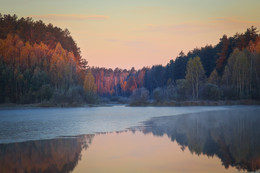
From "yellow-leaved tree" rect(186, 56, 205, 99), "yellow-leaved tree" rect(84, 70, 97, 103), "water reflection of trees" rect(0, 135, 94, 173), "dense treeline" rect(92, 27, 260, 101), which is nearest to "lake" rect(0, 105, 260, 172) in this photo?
"water reflection of trees" rect(0, 135, 94, 173)

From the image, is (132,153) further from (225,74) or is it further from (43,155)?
(225,74)

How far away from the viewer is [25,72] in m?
63.6

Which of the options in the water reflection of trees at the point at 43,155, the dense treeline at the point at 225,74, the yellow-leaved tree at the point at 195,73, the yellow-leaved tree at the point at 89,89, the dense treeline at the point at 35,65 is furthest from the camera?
the yellow-leaved tree at the point at 195,73

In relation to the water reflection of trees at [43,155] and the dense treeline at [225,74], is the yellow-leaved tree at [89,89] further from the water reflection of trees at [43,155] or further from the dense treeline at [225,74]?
the water reflection of trees at [43,155]

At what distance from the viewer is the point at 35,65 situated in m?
69.6

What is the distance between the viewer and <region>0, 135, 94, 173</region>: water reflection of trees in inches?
408

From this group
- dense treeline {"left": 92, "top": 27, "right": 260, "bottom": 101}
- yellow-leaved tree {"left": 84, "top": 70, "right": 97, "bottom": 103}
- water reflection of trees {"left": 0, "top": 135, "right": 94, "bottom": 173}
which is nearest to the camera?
water reflection of trees {"left": 0, "top": 135, "right": 94, "bottom": 173}

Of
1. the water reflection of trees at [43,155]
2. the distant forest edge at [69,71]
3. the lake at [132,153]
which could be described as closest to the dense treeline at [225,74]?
the distant forest edge at [69,71]

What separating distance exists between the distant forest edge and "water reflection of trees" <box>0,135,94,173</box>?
4741 centimetres

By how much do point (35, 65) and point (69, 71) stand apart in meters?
8.60

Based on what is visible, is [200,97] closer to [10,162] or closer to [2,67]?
[2,67]

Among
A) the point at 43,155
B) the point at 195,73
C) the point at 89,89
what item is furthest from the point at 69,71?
the point at 43,155

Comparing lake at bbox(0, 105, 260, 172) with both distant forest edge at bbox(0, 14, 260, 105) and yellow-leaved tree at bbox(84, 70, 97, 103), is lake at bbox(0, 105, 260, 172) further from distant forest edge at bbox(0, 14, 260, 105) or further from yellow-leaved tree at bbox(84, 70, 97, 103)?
yellow-leaved tree at bbox(84, 70, 97, 103)

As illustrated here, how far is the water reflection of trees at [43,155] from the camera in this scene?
408 inches
